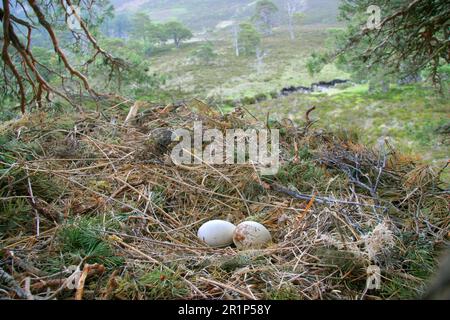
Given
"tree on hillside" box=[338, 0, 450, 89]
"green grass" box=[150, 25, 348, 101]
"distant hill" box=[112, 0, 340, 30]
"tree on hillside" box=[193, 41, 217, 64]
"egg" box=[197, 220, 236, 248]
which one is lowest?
"green grass" box=[150, 25, 348, 101]

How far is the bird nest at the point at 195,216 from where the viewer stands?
69.9 inches

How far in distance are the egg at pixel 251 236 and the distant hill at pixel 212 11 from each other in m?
60.7

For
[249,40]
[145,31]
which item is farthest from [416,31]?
[145,31]

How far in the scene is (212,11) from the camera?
8600 centimetres

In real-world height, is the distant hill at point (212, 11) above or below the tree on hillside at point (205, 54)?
above

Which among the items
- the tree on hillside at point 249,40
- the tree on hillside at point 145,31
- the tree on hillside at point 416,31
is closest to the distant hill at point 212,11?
the tree on hillside at point 249,40

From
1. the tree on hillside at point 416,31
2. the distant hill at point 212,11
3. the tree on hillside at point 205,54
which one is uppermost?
the distant hill at point 212,11

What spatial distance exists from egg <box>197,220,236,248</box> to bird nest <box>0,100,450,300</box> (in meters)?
0.07

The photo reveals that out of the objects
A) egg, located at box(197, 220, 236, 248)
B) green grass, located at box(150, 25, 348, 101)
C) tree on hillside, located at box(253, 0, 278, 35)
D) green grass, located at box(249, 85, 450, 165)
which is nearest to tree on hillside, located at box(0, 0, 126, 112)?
egg, located at box(197, 220, 236, 248)

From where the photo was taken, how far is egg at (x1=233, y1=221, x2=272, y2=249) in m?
2.25

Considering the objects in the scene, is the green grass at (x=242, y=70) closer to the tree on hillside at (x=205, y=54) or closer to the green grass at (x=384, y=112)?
the tree on hillside at (x=205, y=54)

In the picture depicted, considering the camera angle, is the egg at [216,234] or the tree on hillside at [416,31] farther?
the tree on hillside at [416,31]

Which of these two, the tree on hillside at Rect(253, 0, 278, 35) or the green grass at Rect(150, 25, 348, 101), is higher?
the tree on hillside at Rect(253, 0, 278, 35)

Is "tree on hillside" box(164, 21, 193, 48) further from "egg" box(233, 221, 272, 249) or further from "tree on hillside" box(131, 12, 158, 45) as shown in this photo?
"egg" box(233, 221, 272, 249)
